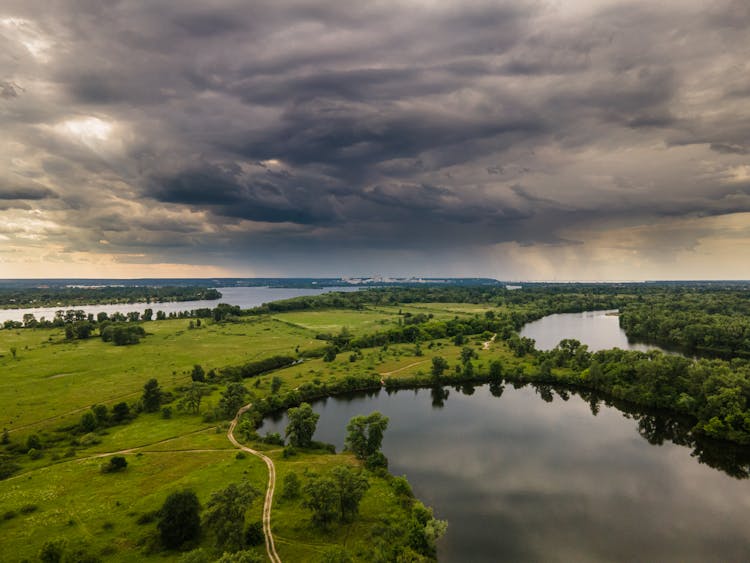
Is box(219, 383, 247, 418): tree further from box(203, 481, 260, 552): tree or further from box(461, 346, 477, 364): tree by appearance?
box(461, 346, 477, 364): tree

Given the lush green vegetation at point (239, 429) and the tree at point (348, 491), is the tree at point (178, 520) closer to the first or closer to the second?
the lush green vegetation at point (239, 429)

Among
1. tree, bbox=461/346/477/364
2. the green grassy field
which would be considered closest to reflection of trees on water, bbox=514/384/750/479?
tree, bbox=461/346/477/364

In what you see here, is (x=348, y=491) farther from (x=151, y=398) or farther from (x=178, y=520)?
(x=151, y=398)

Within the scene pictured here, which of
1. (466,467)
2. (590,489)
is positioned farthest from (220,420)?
(590,489)

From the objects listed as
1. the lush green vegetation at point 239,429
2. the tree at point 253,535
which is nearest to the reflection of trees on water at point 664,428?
the lush green vegetation at point 239,429

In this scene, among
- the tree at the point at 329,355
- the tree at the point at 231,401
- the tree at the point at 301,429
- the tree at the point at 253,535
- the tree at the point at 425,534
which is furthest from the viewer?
the tree at the point at 329,355

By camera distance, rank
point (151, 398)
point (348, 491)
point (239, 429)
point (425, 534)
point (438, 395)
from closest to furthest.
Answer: point (425, 534) → point (348, 491) → point (239, 429) → point (151, 398) → point (438, 395)

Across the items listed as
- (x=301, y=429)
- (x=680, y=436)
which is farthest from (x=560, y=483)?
(x=301, y=429)
